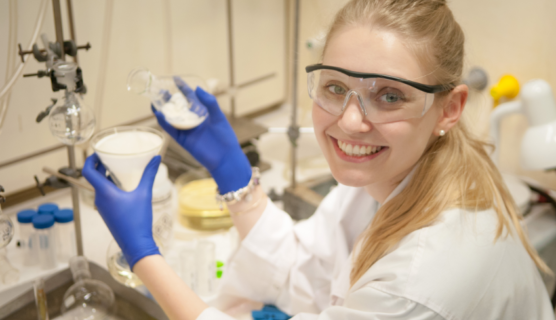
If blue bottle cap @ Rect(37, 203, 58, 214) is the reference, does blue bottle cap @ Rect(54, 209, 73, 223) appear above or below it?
below

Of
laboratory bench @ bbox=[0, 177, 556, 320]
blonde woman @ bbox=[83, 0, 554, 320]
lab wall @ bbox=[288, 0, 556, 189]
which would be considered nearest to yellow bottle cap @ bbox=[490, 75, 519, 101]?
lab wall @ bbox=[288, 0, 556, 189]

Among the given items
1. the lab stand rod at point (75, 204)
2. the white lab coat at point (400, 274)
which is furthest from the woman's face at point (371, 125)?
the lab stand rod at point (75, 204)

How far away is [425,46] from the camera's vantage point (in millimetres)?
992

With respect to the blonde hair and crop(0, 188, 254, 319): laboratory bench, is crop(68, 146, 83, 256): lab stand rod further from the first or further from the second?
the blonde hair

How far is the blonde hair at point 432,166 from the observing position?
1001 mm

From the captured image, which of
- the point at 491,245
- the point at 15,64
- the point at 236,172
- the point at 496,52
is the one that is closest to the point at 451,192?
the point at 491,245

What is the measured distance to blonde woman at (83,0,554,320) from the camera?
3.20ft

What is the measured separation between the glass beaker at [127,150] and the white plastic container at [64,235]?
1.01 ft

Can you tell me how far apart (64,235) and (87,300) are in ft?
1.32

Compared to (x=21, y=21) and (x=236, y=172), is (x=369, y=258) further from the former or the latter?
(x=21, y=21)

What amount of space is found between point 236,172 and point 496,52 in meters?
1.11

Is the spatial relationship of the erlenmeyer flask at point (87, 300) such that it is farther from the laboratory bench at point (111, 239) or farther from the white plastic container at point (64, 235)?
A: the white plastic container at point (64, 235)

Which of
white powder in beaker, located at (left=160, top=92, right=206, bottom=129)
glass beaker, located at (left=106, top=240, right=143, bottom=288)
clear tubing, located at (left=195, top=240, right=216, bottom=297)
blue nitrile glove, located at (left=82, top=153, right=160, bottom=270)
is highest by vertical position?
white powder in beaker, located at (left=160, top=92, right=206, bottom=129)

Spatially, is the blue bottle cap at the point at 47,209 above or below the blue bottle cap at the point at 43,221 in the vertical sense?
above
